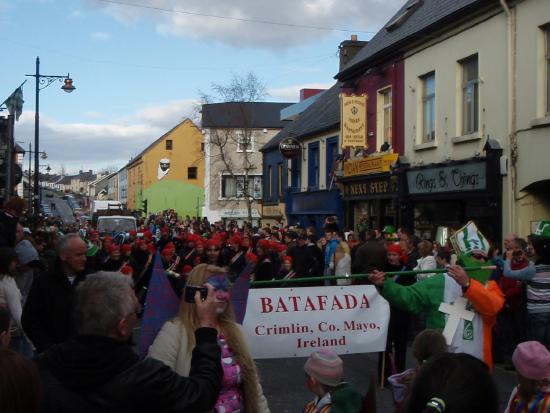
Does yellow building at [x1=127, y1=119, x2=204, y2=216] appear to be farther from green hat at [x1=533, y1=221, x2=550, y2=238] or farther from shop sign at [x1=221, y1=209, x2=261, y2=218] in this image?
green hat at [x1=533, y1=221, x2=550, y2=238]

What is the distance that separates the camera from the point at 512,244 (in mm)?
9516

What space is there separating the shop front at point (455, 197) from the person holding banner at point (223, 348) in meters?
11.9

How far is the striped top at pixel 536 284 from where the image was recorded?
891cm

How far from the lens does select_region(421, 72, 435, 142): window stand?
65.1 feet

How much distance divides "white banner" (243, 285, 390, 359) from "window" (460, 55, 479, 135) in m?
11.0

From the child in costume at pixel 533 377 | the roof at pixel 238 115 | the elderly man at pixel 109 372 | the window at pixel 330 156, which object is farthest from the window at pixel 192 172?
the elderly man at pixel 109 372

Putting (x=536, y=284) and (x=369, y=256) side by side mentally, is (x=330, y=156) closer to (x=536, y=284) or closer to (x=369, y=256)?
(x=369, y=256)

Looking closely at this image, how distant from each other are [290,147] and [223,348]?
27331 millimetres

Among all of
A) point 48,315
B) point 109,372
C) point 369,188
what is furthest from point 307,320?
point 369,188

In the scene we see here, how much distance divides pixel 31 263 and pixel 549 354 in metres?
6.39

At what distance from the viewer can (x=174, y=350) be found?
4012 millimetres

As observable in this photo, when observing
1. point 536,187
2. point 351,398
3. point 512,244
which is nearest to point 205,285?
point 351,398

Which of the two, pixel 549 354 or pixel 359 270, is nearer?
pixel 549 354

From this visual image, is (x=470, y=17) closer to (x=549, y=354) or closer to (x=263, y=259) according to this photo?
(x=263, y=259)
